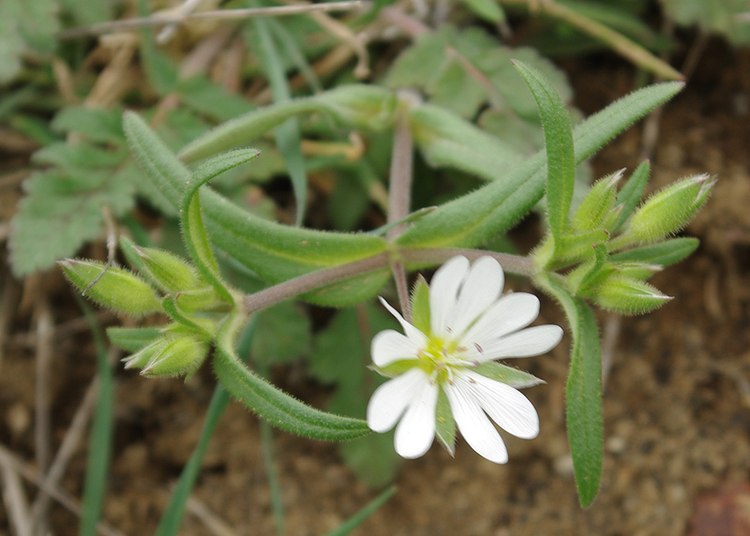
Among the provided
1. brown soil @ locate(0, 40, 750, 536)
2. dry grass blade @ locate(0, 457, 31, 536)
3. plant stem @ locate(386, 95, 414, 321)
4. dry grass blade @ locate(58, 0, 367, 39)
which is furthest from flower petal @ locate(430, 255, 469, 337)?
dry grass blade @ locate(0, 457, 31, 536)

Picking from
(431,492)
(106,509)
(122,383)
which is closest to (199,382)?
(122,383)

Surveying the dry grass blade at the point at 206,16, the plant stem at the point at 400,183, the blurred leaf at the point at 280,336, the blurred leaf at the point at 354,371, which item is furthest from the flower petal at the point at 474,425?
the dry grass blade at the point at 206,16

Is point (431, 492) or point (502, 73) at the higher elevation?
point (502, 73)

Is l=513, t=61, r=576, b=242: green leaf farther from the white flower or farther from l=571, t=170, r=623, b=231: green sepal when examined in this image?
the white flower

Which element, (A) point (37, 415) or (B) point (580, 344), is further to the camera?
(A) point (37, 415)

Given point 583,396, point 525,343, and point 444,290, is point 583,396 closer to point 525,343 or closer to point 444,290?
point 525,343

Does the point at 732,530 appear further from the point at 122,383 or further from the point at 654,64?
the point at 122,383
